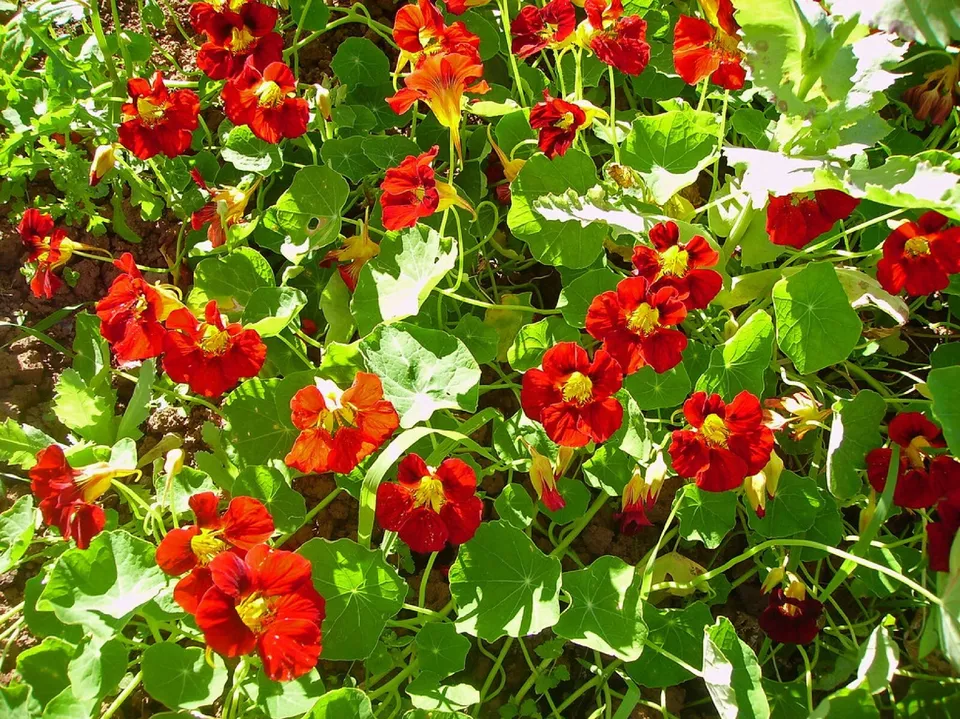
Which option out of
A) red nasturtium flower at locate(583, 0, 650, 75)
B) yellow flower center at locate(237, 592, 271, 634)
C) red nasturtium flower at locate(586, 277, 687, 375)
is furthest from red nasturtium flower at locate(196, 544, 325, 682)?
red nasturtium flower at locate(583, 0, 650, 75)

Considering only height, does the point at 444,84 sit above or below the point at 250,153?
above

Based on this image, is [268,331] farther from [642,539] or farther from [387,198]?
[642,539]

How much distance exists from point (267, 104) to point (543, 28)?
0.57 m

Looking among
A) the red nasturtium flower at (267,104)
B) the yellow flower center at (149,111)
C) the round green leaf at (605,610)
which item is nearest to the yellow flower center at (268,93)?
the red nasturtium flower at (267,104)

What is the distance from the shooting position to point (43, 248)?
1.56 m

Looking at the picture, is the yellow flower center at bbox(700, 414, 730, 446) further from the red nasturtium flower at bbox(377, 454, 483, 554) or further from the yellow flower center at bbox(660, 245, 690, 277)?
the red nasturtium flower at bbox(377, 454, 483, 554)

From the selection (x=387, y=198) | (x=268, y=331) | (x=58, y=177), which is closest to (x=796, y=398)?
(x=387, y=198)

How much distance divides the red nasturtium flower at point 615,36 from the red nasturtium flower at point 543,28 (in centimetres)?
4

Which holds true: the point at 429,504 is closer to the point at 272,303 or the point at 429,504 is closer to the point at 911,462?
the point at 272,303

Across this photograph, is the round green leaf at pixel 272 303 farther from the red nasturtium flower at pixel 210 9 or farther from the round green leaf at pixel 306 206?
the red nasturtium flower at pixel 210 9

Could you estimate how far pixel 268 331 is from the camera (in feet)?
4.47

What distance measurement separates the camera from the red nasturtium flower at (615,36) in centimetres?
136

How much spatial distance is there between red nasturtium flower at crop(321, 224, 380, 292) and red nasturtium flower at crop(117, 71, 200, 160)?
0.40 m

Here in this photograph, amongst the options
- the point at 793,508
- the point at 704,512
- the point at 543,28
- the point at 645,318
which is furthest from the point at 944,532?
the point at 543,28
